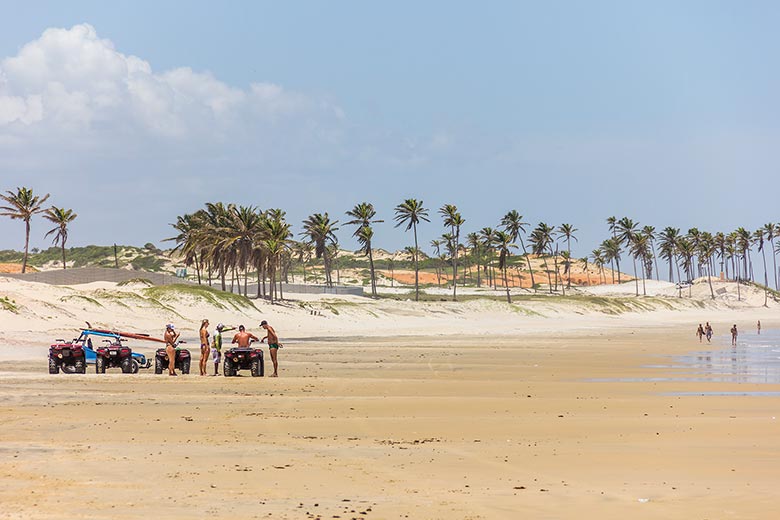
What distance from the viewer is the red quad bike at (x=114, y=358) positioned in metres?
27.2

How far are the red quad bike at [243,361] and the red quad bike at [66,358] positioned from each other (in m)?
4.19

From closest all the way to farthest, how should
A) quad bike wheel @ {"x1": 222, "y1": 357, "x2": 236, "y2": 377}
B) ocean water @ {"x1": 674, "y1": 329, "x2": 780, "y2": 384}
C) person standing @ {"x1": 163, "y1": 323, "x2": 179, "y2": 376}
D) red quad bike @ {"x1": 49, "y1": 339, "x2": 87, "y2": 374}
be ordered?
red quad bike @ {"x1": 49, "y1": 339, "x2": 87, "y2": 374}
person standing @ {"x1": 163, "y1": 323, "x2": 179, "y2": 376}
quad bike wheel @ {"x1": 222, "y1": 357, "x2": 236, "y2": 377}
ocean water @ {"x1": 674, "y1": 329, "x2": 780, "y2": 384}

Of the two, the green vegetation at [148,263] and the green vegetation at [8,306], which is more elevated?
the green vegetation at [148,263]

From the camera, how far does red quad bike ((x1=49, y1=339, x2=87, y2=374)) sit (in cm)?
2603

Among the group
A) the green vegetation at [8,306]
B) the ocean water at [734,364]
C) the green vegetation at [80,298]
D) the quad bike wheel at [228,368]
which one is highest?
the green vegetation at [80,298]

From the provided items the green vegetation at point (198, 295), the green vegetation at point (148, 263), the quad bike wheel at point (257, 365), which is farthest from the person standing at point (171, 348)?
→ the green vegetation at point (148, 263)

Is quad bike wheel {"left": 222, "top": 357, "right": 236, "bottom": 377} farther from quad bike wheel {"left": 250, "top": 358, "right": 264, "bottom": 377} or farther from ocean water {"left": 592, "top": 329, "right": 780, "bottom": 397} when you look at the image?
ocean water {"left": 592, "top": 329, "right": 780, "bottom": 397}

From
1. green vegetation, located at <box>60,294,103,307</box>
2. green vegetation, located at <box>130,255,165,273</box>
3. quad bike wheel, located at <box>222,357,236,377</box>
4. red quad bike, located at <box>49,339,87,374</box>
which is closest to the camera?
red quad bike, located at <box>49,339,87,374</box>

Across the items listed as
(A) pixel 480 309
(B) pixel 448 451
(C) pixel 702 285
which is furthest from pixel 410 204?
(B) pixel 448 451

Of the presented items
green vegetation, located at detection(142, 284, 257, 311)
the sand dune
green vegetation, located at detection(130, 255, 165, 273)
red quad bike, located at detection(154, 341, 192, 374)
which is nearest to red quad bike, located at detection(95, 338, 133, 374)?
the sand dune

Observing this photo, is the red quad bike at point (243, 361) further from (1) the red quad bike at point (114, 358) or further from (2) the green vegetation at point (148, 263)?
(2) the green vegetation at point (148, 263)

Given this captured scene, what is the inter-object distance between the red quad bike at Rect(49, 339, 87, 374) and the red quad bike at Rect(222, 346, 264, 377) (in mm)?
4193

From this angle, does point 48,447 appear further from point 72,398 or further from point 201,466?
point 72,398

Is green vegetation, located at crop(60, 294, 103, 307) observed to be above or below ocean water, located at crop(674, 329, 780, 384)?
above
